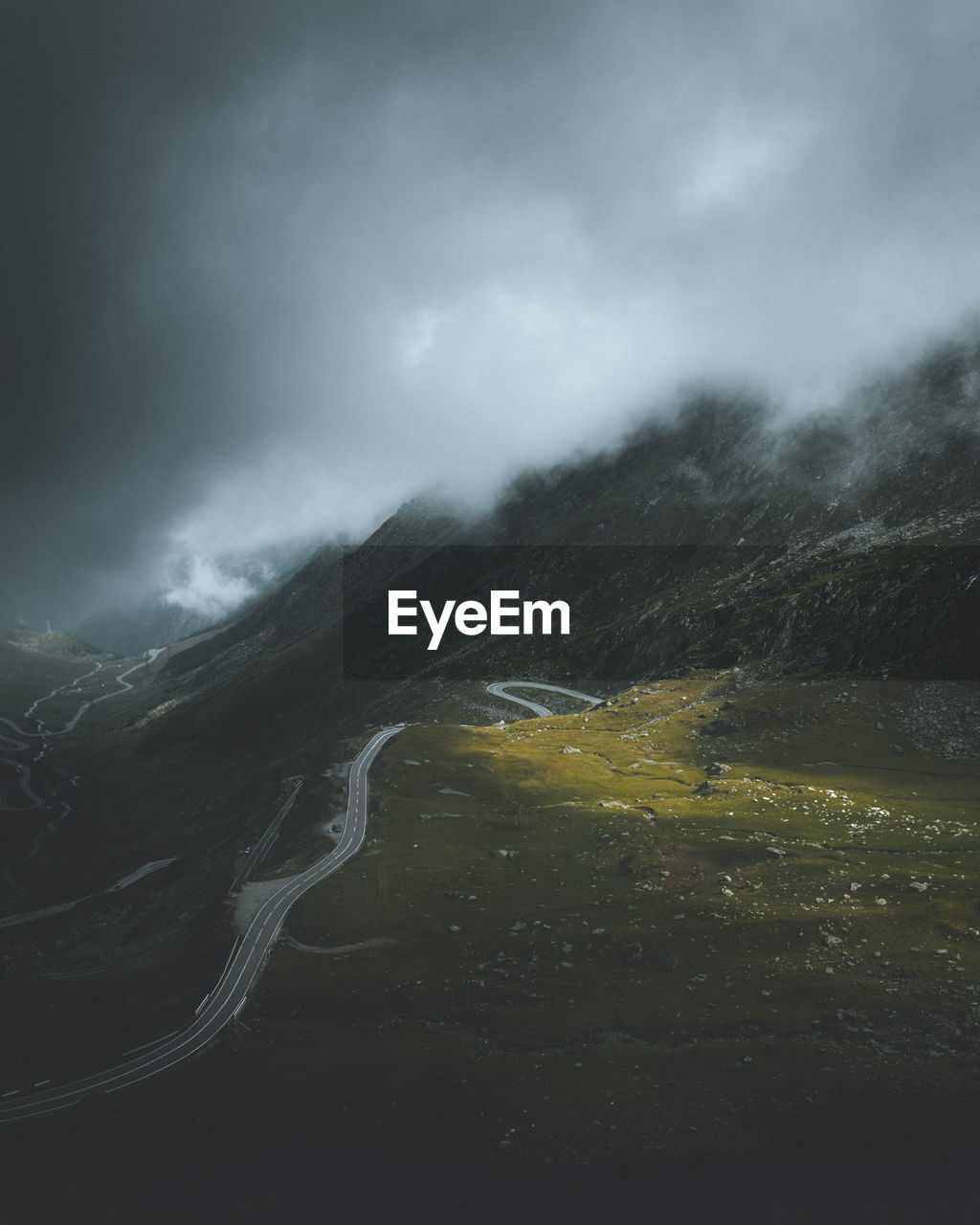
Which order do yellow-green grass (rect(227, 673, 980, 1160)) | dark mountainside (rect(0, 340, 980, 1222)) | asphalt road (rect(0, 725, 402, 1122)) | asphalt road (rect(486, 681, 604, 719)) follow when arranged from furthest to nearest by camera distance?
asphalt road (rect(486, 681, 604, 719)), asphalt road (rect(0, 725, 402, 1122)), dark mountainside (rect(0, 340, 980, 1222)), yellow-green grass (rect(227, 673, 980, 1160))

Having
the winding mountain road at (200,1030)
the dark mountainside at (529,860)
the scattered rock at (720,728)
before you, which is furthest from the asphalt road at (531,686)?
the winding mountain road at (200,1030)

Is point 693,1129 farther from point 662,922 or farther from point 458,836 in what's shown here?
point 458,836

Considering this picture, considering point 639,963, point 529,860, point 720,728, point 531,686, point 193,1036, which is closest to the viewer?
point 639,963

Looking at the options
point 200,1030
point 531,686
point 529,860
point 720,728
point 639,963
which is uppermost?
point 531,686

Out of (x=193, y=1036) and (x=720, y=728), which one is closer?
(x=193, y=1036)

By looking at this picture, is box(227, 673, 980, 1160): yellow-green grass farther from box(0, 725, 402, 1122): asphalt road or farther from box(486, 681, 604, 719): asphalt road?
box(486, 681, 604, 719): asphalt road

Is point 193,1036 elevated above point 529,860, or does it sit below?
below

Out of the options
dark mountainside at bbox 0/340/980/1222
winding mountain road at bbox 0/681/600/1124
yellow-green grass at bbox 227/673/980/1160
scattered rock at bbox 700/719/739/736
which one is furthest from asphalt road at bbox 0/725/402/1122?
scattered rock at bbox 700/719/739/736

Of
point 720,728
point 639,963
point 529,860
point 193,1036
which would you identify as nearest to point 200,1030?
point 193,1036

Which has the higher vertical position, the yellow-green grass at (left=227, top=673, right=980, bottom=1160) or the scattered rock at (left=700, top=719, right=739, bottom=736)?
the scattered rock at (left=700, top=719, right=739, bottom=736)

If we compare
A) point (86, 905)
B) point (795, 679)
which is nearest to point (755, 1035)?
point (795, 679)

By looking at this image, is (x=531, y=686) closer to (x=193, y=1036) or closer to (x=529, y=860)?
(x=529, y=860)
